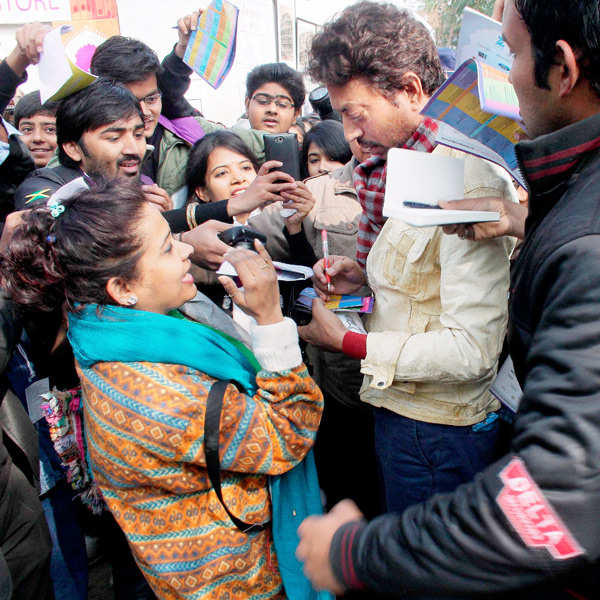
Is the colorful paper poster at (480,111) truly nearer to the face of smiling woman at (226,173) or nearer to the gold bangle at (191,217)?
the gold bangle at (191,217)

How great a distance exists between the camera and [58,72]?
77.7 inches

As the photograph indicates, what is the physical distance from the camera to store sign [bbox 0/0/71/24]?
8.67 metres

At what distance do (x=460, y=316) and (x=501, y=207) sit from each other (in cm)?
30

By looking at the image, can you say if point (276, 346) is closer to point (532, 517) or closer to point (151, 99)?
point (532, 517)

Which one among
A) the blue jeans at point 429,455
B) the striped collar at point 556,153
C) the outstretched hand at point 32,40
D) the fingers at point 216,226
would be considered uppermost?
the outstretched hand at point 32,40

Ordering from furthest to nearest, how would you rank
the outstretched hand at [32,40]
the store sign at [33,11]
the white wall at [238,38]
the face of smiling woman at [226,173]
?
the white wall at [238,38] → the store sign at [33,11] → the face of smiling woman at [226,173] → the outstretched hand at [32,40]

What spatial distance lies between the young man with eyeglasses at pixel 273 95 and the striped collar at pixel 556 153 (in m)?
2.85

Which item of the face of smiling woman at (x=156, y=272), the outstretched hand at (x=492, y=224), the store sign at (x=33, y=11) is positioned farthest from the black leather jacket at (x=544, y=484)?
the store sign at (x=33, y=11)

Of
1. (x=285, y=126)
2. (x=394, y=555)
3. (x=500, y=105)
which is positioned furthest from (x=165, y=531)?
(x=285, y=126)

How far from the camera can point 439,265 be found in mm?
1405

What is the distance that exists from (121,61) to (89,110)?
65 cm

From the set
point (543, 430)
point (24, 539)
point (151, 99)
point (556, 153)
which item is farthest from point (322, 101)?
point (543, 430)

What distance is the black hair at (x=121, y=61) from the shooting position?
8.48 feet

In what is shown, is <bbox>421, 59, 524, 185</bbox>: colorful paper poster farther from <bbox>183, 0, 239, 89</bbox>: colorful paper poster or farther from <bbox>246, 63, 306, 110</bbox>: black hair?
<bbox>246, 63, 306, 110</bbox>: black hair
